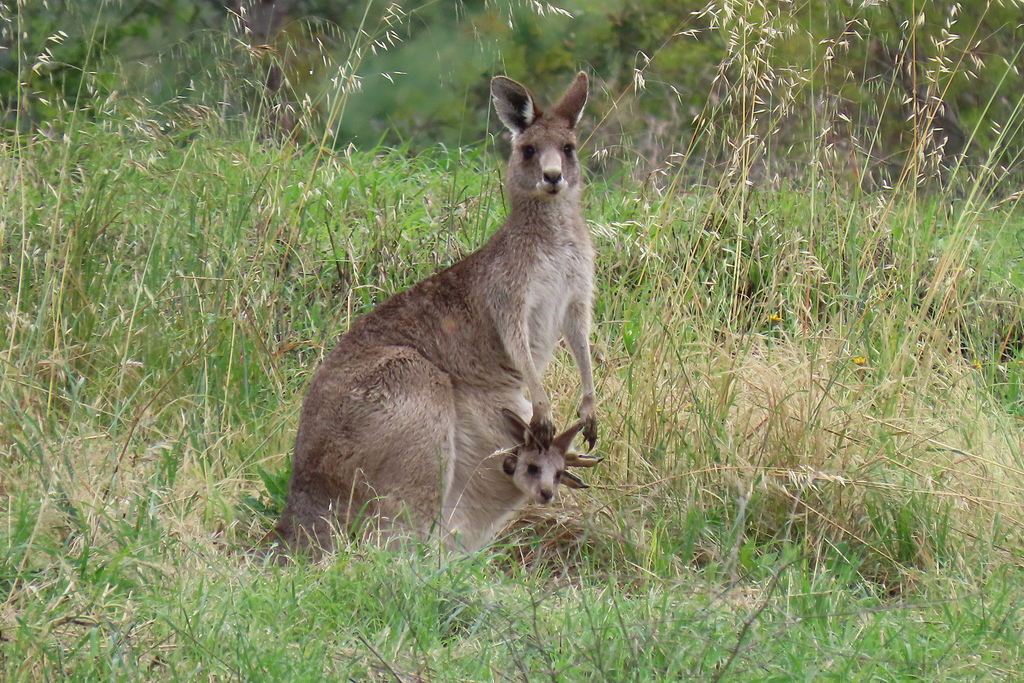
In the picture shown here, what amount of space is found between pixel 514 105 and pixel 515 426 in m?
1.35

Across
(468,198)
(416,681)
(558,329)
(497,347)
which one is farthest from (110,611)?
(468,198)

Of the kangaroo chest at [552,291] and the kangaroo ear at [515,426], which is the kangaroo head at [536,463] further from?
the kangaroo chest at [552,291]

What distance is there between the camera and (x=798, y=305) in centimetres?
550

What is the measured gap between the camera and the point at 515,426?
4.45 metres

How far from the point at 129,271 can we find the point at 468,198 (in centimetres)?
182

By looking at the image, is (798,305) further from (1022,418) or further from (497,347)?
(497,347)

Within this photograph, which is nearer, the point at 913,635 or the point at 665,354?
the point at 913,635

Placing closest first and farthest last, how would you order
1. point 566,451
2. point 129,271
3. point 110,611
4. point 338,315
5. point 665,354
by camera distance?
1. point 110,611
2. point 566,451
3. point 665,354
4. point 129,271
5. point 338,315

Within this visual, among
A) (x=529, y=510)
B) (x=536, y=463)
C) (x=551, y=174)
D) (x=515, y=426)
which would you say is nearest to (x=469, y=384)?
(x=515, y=426)

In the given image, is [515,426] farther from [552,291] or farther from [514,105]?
[514,105]

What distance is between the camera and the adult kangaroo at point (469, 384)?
408cm

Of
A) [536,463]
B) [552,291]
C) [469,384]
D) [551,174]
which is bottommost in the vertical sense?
[536,463]

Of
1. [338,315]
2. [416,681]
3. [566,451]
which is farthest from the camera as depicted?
[338,315]

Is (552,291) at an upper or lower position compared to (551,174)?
lower
